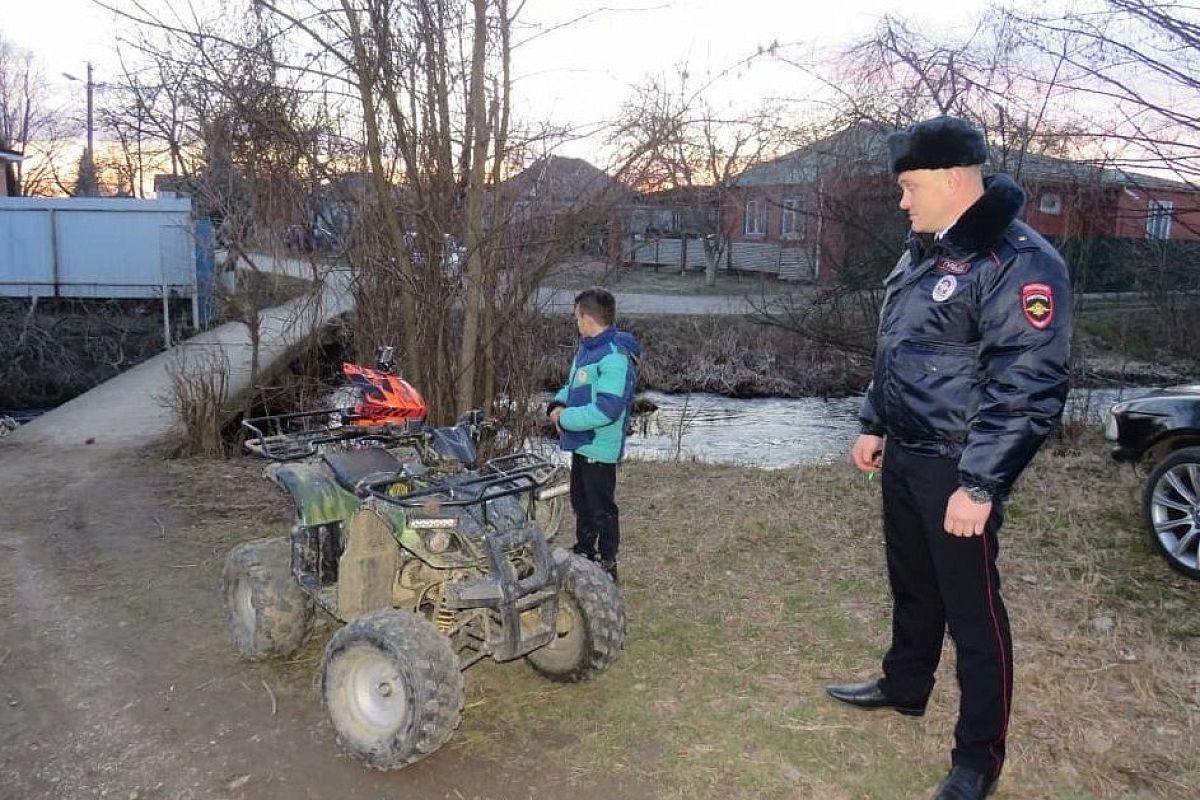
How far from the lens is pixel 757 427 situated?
13906 millimetres

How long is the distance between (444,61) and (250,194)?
1.99 meters

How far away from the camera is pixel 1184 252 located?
1265 centimetres

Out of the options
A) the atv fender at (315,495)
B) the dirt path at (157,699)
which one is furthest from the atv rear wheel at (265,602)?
the atv fender at (315,495)

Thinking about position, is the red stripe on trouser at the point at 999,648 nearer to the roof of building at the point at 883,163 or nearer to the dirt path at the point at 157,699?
the dirt path at the point at 157,699

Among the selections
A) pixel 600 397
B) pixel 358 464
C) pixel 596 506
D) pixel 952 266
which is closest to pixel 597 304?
pixel 600 397

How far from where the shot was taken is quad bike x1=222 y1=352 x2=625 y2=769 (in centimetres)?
321

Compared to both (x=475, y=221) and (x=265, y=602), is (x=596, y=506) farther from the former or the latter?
(x=475, y=221)

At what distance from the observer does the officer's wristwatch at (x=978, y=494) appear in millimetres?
2691

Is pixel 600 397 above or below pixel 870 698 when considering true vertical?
above

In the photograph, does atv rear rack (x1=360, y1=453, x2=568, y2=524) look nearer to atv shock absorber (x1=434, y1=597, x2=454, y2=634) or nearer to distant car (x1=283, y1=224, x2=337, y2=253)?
atv shock absorber (x1=434, y1=597, x2=454, y2=634)

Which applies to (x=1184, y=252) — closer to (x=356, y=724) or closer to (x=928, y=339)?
(x=928, y=339)

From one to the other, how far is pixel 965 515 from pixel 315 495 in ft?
7.75

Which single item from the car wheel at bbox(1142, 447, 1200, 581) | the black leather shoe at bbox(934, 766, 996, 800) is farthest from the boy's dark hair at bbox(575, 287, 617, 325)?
the car wheel at bbox(1142, 447, 1200, 581)

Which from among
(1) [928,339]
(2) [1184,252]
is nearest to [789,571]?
(1) [928,339]
